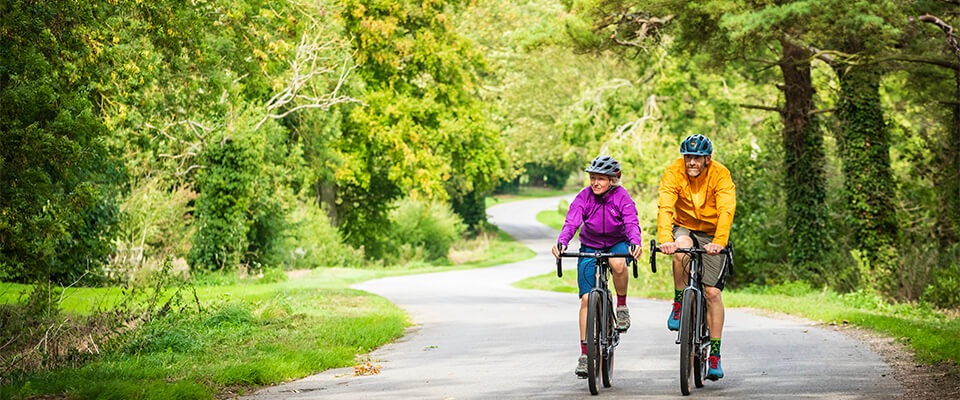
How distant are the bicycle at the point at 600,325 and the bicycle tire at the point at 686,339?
0.48 metres

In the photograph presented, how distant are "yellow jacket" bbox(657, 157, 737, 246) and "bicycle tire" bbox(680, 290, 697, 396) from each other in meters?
0.57

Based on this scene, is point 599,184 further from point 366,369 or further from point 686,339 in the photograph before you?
point 366,369

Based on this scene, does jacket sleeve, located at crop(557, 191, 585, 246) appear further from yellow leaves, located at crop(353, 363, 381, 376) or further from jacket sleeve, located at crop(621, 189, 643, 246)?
yellow leaves, located at crop(353, 363, 381, 376)

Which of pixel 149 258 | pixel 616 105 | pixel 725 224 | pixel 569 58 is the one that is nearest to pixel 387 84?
pixel 616 105

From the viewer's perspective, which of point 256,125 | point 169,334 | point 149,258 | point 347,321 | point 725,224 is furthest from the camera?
point 256,125

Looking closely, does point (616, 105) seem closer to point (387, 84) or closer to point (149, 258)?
point (387, 84)

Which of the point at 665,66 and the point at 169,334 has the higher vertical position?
the point at 665,66

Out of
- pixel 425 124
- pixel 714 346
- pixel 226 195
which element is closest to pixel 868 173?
pixel 226 195

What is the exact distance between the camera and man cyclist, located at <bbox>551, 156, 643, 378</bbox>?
9852mm

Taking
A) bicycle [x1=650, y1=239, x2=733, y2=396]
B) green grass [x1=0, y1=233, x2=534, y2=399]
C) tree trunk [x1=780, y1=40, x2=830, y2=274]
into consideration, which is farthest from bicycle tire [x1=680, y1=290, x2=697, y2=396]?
tree trunk [x1=780, y1=40, x2=830, y2=274]

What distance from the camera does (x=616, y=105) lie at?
151 ft

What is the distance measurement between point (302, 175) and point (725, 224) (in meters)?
29.3

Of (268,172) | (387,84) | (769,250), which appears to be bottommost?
(769,250)

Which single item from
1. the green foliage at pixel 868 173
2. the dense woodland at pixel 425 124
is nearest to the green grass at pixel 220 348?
the dense woodland at pixel 425 124
